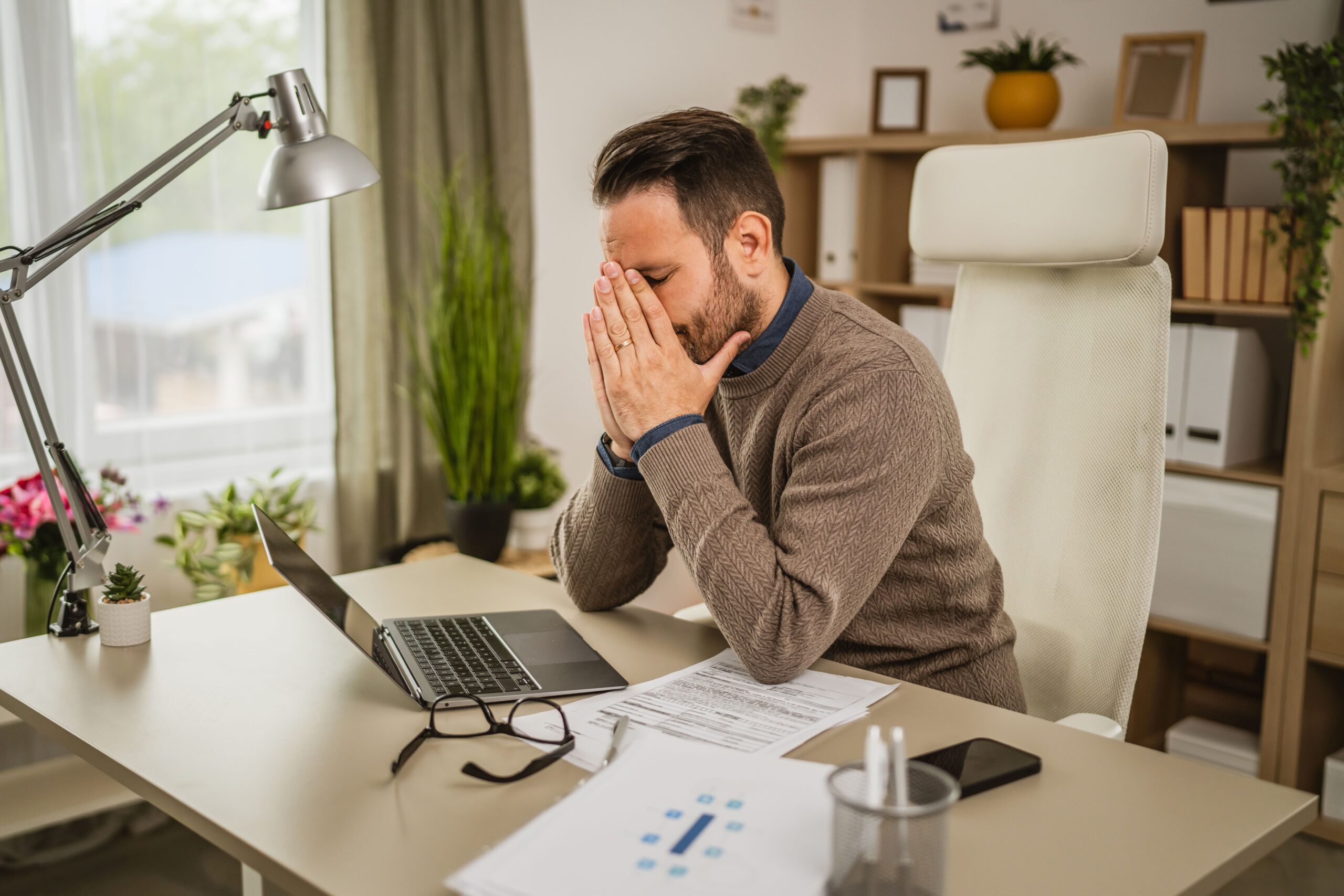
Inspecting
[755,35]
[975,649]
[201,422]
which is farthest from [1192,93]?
[201,422]

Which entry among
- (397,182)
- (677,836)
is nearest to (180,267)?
(397,182)

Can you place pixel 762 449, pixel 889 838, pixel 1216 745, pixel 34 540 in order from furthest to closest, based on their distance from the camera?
1. pixel 1216 745
2. pixel 34 540
3. pixel 762 449
4. pixel 889 838

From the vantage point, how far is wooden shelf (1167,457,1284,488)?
2.38 m

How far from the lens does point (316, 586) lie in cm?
116

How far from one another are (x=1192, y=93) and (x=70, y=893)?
2.79 meters

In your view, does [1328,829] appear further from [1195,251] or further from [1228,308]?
[1195,251]

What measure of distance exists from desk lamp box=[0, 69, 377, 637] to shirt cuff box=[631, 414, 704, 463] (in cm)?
42

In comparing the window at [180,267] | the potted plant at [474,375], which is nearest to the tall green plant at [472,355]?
the potted plant at [474,375]

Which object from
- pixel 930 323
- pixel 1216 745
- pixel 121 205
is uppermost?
pixel 121 205

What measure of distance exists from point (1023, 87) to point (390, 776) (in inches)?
98.2

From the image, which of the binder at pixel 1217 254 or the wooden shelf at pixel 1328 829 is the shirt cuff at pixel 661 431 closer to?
the binder at pixel 1217 254

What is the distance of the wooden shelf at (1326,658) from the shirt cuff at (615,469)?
1.65 meters

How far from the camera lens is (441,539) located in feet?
9.04

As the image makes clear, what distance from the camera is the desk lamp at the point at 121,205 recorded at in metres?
1.26
